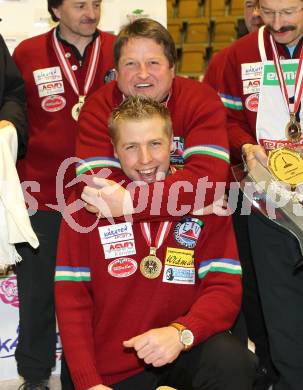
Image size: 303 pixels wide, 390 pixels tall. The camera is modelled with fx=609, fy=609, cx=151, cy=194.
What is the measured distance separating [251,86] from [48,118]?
92 cm

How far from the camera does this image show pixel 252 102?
250 cm

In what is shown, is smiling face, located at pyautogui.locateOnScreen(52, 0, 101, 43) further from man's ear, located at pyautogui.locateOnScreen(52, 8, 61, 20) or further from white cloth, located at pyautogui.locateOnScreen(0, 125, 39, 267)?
white cloth, located at pyautogui.locateOnScreen(0, 125, 39, 267)

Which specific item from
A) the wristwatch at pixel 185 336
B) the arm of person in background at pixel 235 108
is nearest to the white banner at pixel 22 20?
the arm of person in background at pixel 235 108

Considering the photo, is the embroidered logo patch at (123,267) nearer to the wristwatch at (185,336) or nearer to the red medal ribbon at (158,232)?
the red medal ribbon at (158,232)

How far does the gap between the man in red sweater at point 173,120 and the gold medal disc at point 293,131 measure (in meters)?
0.32

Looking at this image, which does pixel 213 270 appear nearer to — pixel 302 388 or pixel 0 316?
pixel 302 388

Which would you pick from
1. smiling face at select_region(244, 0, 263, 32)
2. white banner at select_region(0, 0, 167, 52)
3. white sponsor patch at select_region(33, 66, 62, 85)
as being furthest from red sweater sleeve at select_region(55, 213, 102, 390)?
white banner at select_region(0, 0, 167, 52)

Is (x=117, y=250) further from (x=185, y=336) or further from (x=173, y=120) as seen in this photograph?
(x=173, y=120)

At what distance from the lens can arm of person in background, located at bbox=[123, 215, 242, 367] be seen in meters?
1.83

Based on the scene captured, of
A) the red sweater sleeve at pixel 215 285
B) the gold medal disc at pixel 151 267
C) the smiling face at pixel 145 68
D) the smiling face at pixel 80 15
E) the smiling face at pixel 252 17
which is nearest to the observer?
the red sweater sleeve at pixel 215 285

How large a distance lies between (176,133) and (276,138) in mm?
445

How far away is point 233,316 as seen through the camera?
2.04 meters

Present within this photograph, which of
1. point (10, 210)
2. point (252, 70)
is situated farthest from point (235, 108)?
point (10, 210)

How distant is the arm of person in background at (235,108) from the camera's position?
2.48m
